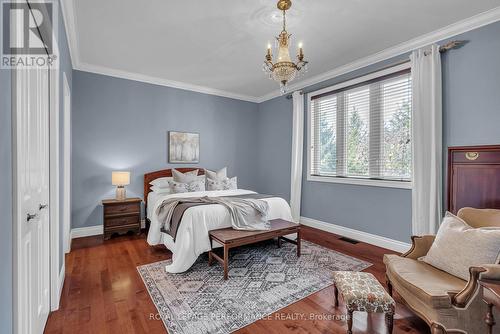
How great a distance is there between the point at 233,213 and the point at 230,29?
2.22 m

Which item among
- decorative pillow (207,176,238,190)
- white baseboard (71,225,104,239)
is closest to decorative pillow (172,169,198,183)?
decorative pillow (207,176,238,190)

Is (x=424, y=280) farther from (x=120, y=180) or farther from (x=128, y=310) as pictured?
(x=120, y=180)

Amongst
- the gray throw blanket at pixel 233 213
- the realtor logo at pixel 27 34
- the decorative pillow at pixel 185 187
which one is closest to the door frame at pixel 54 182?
the realtor logo at pixel 27 34

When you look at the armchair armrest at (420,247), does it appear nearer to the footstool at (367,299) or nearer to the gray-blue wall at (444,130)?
the footstool at (367,299)

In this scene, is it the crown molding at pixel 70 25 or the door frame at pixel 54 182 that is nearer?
the door frame at pixel 54 182

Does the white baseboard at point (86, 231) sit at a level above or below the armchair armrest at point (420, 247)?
below

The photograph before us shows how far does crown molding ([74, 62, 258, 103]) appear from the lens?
4.01 m

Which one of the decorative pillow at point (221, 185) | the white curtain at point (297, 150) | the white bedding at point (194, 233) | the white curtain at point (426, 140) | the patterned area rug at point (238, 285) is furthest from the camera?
the white curtain at point (297, 150)

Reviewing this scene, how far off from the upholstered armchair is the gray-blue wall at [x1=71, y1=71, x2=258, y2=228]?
4150mm

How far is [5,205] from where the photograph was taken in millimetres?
973

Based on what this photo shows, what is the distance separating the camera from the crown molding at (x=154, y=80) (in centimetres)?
401

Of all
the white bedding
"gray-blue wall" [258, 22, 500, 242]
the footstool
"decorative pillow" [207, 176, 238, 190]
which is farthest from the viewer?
"decorative pillow" [207, 176, 238, 190]

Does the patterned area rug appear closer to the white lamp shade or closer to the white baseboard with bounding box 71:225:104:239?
the white lamp shade

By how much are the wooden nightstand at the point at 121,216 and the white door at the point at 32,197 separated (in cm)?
194
